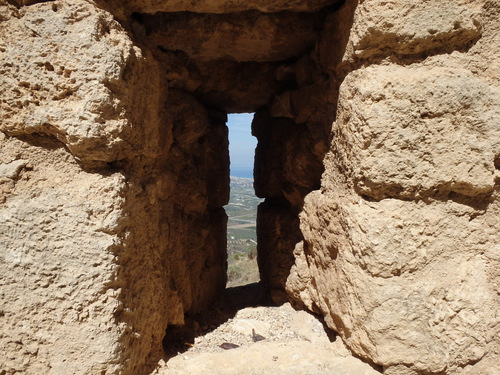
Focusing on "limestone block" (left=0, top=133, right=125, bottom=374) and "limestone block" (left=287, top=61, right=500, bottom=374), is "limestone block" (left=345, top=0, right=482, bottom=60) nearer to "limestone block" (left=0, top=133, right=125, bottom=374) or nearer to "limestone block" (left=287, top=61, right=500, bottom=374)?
"limestone block" (left=287, top=61, right=500, bottom=374)

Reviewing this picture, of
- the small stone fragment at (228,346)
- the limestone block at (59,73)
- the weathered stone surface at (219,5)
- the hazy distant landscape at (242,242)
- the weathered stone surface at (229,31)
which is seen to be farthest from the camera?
the hazy distant landscape at (242,242)

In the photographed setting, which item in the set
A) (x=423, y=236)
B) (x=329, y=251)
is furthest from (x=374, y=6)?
(x=329, y=251)

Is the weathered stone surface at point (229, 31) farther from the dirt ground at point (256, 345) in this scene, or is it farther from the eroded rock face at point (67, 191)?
the dirt ground at point (256, 345)

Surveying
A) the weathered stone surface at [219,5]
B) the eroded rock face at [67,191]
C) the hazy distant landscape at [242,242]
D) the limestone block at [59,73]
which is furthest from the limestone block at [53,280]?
the hazy distant landscape at [242,242]

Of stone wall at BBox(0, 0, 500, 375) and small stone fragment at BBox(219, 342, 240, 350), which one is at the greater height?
stone wall at BBox(0, 0, 500, 375)

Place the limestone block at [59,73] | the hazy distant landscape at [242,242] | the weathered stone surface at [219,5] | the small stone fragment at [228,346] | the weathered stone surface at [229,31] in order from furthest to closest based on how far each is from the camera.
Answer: the hazy distant landscape at [242,242]
the small stone fragment at [228,346]
the weathered stone surface at [229,31]
the weathered stone surface at [219,5]
the limestone block at [59,73]

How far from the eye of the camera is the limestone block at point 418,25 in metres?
1.36

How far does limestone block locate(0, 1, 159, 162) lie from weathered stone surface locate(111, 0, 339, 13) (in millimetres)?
243

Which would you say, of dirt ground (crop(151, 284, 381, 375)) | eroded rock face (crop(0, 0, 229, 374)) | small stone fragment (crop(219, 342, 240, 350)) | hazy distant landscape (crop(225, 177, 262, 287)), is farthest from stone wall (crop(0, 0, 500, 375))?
hazy distant landscape (crop(225, 177, 262, 287))

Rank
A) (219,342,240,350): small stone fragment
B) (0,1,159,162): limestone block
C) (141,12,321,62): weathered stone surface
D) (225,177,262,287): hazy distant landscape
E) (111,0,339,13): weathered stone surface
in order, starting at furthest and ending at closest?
(225,177,262,287): hazy distant landscape, (219,342,240,350): small stone fragment, (141,12,321,62): weathered stone surface, (111,0,339,13): weathered stone surface, (0,1,159,162): limestone block

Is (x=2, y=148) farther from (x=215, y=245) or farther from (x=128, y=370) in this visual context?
(x=215, y=245)

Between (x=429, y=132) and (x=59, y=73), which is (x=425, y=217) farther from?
(x=59, y=73)

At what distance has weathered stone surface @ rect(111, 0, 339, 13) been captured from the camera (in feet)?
5.09

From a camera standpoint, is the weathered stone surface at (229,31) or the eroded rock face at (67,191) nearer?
the eroded rock face at (67,191)
